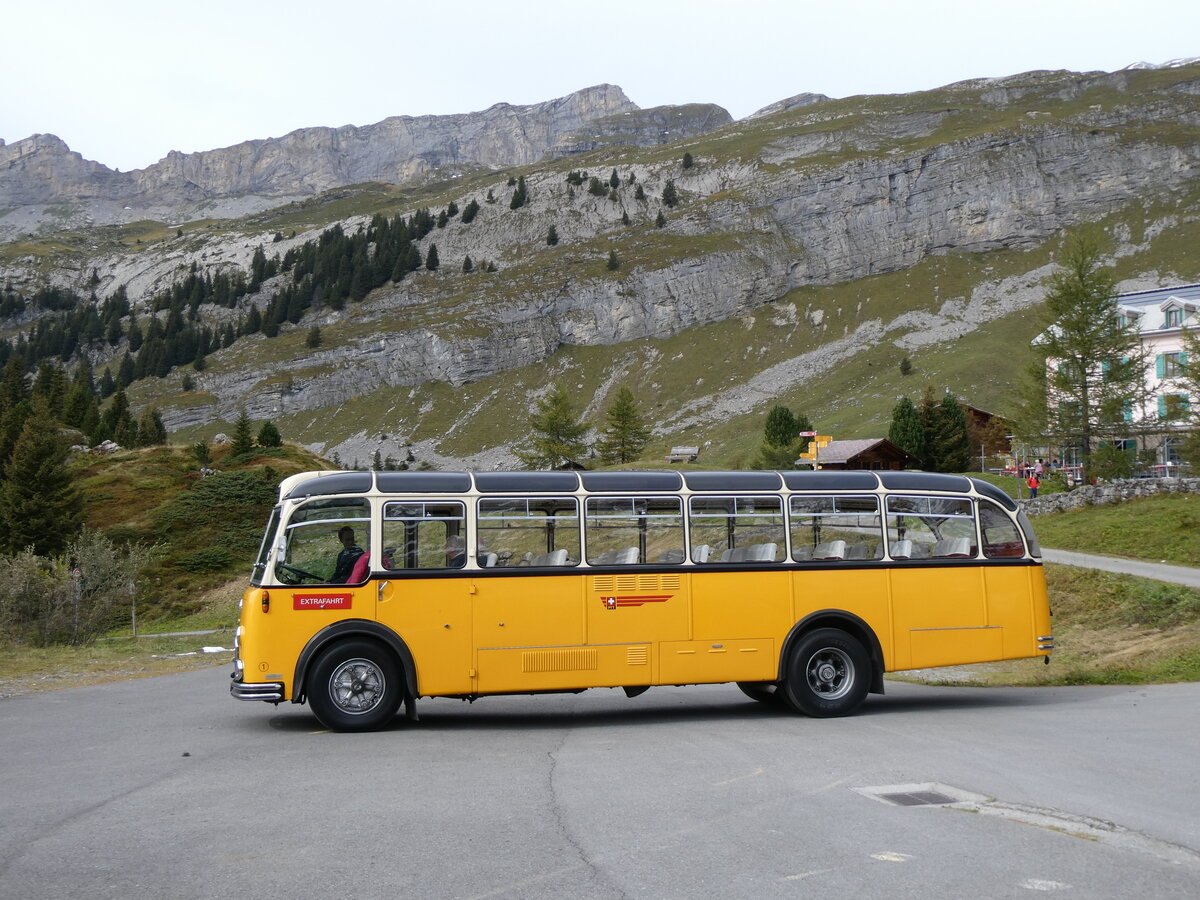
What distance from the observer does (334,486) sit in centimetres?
1307

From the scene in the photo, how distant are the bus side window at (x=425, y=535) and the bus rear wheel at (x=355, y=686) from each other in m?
1.18

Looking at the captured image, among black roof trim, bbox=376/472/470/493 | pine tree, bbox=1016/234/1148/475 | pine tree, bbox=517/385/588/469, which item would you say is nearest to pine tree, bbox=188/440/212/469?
pine tree, bbox=517/385/588/469

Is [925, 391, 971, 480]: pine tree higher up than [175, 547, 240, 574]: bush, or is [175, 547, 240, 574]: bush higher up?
[925, 391, 971, 480]: pine tree

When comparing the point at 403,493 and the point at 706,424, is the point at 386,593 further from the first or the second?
the point at 706,424

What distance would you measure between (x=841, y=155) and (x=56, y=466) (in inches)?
6506

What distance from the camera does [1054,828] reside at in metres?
Answer: 7.12

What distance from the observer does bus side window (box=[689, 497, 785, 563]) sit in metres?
13.8

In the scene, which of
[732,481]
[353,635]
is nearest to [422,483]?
[353,635]

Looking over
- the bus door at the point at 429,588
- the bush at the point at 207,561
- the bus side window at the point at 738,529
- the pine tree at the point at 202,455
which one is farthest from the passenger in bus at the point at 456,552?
the pine tree at the point at 202,455

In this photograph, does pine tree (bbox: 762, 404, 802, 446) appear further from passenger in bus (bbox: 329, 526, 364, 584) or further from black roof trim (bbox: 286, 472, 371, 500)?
passenger in bus (bbox: 329, 526, 364, 584)

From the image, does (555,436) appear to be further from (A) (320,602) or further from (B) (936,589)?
(A) (320,602)

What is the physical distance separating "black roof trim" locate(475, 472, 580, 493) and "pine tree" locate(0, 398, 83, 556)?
161 feet

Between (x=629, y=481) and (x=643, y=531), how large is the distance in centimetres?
71

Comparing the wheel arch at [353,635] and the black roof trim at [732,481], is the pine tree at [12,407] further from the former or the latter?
the black roof trim at [732,481]
